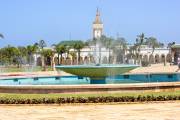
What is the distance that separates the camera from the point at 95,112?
47.3ft

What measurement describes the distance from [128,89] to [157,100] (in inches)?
69.9

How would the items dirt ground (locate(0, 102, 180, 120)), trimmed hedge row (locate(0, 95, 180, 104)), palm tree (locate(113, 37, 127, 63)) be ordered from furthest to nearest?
1. palm tree (locate(113, 37, 127, 63))
2. trimmed hedge row (locate(0, 95, 180, 104))
3. dirt ground (locate(0, 102, 180, 120))

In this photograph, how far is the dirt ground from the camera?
1341 cm

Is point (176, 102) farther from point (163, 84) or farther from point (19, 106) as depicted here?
point (19, 106)

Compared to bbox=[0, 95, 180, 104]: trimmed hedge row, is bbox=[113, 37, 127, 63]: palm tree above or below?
above

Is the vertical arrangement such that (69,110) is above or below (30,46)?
below

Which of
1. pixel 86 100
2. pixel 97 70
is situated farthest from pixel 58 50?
pixel 86 100

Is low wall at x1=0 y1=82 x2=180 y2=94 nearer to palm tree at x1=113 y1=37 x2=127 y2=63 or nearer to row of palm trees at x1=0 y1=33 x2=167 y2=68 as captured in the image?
row of palm trees at x1=0 y1=33 x2=167 y2=68

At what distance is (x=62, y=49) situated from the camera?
297 feet

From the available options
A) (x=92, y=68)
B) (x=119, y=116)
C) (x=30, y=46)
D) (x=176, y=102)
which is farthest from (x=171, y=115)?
(x=30, y=46)

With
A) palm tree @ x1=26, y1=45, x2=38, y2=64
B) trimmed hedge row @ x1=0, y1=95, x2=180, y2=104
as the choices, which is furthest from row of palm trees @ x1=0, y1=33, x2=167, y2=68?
trimmed hedge row @ x1=0, y1=95, x2=180, y2=104

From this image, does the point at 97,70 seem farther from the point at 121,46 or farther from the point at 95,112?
the point at 121,46

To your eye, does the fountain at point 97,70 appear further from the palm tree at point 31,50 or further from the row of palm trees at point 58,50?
the palm tree at point 31,50

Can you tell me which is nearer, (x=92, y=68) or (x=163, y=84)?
(x=163, y=84)
